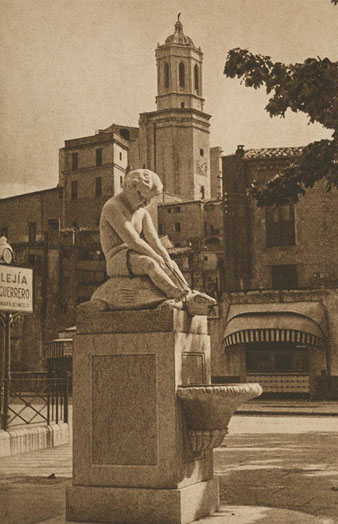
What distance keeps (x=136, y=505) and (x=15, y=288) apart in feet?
19.5

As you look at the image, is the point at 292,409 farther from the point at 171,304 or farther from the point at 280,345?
the point at 171,304

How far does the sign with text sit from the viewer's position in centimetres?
1120

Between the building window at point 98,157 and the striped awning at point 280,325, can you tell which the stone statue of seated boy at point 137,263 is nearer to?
the striped awning at point 280,325

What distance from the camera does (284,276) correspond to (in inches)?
1173

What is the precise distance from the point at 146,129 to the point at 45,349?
24873 mm

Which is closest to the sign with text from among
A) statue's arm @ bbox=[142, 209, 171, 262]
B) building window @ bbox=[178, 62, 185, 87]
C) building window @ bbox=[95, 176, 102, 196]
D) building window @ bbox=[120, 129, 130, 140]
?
statue's arm @ bbox=[142, 209, 171, 262]

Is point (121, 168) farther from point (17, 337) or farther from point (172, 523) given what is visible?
point (172, 523)

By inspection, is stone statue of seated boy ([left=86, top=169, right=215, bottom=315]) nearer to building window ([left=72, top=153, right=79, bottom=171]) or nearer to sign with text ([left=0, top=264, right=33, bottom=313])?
sign with text ([left=0, top=264, right=33, bottom=313])

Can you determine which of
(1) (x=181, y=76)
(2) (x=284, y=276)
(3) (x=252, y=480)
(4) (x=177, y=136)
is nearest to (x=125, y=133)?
(4) (x=177, y=136)

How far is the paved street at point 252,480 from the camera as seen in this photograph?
632 cm

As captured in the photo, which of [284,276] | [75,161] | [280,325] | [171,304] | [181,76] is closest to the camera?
[171,304]

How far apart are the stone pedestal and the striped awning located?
2074 cm

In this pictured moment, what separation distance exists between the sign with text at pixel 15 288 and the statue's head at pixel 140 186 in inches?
187

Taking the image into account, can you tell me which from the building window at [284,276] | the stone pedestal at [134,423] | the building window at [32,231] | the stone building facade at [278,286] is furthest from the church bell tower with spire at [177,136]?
the stone pedestal at [134,423]
